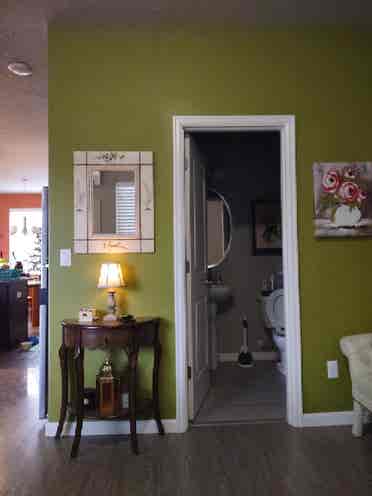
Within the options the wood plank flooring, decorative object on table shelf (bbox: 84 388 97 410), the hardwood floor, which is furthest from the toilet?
decorative object on table shelf (bbox: 84 388 97 410)

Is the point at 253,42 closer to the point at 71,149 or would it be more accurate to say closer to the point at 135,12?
the point at 135,12

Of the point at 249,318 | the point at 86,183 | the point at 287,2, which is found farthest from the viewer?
the point at 249,318

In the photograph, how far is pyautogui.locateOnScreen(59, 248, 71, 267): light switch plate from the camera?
8.87 feet

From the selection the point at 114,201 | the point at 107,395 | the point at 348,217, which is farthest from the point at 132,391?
the point at 348,217

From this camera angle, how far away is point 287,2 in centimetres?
255

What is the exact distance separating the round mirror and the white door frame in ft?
6.21

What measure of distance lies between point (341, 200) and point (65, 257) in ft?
6.47

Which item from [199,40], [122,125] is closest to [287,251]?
[122,125]

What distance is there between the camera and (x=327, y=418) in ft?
8.96

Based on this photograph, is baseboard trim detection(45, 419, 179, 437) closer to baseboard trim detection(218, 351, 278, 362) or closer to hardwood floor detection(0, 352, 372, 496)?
hardwood floor detection(0, 352, 372, 496)

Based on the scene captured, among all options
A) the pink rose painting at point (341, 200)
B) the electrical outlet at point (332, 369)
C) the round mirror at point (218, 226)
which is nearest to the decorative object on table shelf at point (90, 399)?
the electrical outlet at point (332, 369)

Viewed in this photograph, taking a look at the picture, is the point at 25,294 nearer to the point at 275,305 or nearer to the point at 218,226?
the point at 218,226

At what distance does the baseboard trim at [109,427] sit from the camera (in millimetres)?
2635

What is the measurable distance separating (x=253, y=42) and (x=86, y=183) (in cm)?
157
